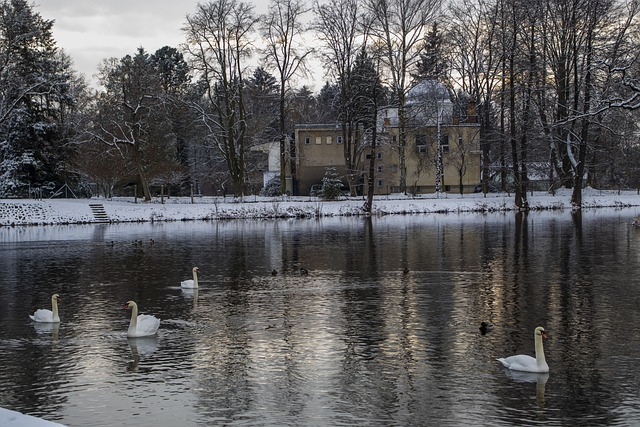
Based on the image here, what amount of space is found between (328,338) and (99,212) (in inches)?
1849

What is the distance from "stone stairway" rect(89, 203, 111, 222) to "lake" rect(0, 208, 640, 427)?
82.6ft

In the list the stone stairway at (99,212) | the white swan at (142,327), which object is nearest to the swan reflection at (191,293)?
the white swan at (142,327)

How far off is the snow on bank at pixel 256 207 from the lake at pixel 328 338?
25.3 metres

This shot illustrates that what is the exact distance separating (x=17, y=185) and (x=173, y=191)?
92.0 ft

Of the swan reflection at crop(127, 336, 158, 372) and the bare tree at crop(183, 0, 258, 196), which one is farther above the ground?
the bare tree at crop(183, 0, 258, 196)

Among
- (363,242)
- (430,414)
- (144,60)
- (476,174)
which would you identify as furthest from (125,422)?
(144,60)

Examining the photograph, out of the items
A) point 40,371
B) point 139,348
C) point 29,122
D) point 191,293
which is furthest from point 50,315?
point 29,122

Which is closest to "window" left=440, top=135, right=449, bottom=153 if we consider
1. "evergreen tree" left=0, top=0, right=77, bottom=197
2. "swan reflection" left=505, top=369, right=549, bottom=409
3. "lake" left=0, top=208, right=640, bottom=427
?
"evergreen tree" left=0, top=0, right=77, bottom=197

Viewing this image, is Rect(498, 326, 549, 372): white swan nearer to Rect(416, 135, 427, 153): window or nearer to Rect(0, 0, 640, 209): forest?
Rect(0, 0, 640, 209): forest

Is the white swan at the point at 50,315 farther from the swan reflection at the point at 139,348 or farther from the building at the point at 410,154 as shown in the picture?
the building at the point at 410,154

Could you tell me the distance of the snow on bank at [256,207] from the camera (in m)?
58.7

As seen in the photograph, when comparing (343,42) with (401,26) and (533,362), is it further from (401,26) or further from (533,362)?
(533,362)

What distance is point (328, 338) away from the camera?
1664 cm

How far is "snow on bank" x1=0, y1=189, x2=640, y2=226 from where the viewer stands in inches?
2311
